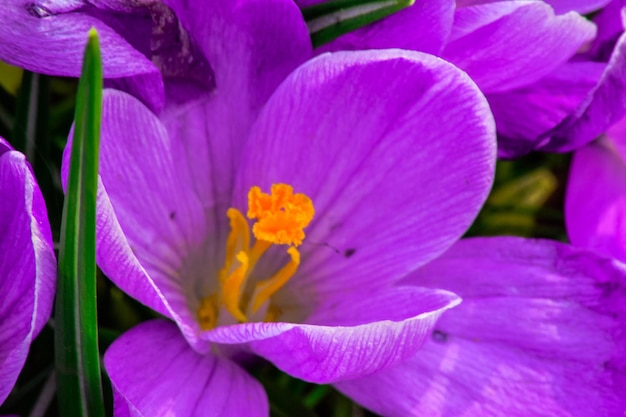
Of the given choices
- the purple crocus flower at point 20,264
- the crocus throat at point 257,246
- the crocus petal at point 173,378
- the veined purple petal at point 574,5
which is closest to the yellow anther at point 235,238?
the crocus throat at point 257,246

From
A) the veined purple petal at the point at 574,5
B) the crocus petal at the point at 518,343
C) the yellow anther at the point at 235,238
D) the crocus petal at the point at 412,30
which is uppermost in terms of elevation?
the crocus petal at the point at 412,30

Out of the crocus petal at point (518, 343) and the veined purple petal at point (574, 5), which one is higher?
the veined purple petal at point (574, 5)

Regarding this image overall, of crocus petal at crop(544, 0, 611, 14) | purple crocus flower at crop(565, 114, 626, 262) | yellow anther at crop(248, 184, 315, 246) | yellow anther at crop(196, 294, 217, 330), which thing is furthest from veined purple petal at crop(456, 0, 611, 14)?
yellow anther at crop(196, 294, 217, 330)

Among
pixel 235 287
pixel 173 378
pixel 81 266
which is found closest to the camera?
pixel 81 266

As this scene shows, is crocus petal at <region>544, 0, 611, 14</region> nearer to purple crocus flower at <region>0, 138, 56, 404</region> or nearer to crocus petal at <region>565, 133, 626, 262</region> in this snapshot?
crocus petal at <region>565, 133, 626, 262</region>

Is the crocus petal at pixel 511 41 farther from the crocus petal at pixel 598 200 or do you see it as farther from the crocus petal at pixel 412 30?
the crocus petal at pixel 598 200

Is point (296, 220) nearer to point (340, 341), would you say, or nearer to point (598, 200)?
point (340, 341)

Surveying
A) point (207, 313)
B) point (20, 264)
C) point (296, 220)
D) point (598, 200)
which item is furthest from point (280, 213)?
point (598, 200)
